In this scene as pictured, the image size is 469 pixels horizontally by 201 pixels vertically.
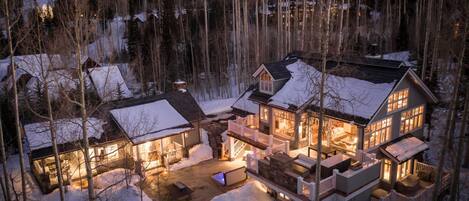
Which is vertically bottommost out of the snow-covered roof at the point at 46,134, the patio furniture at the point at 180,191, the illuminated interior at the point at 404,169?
the patio furniture at the point at 180,191

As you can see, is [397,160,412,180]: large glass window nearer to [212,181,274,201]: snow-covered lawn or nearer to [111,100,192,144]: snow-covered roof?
[212,181,274,201]: snow-covered lawn

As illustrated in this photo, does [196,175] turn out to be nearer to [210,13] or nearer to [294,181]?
[294,181]

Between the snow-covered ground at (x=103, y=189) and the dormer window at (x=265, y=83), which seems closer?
the snow-covered ground at (x=103, y=189)

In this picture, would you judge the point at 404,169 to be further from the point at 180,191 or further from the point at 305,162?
the point at 180,191

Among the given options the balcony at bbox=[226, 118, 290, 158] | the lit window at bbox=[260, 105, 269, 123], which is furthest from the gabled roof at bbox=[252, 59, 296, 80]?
the balcony at bbox=[226, 118, 290, 158]

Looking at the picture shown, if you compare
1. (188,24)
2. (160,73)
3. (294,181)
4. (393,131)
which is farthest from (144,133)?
(188,24)

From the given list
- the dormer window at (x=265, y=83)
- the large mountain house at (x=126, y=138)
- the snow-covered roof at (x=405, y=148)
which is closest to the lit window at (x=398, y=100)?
the snow-covered roof at (x=405, y=148)

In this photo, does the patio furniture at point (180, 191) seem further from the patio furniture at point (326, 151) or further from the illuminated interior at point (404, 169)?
the illuminated interior at point (404, 169)
